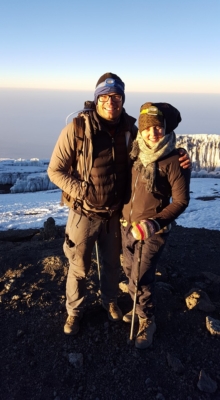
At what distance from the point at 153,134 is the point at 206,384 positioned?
274 centimetres

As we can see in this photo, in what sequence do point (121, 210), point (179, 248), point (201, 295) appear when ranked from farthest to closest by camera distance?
point (179, 248), point (201, 295), point (121, 210)

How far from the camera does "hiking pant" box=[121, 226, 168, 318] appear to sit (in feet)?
13.5

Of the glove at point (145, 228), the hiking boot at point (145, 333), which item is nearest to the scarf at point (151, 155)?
the glove at point (145, 228)

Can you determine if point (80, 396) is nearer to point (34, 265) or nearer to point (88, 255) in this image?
point (88, 255)

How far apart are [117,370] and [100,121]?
2.82 m

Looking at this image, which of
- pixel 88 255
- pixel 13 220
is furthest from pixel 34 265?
Answer: pixel 13 220

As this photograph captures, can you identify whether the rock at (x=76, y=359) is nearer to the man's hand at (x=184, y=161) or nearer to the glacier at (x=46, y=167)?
the man's hand at (x=184, y=161)

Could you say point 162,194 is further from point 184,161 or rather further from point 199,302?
point 199,302

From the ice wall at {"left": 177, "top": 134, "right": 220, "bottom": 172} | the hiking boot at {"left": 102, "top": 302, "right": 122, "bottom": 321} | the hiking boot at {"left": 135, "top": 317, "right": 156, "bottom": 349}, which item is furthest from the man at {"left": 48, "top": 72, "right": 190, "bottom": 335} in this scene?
the ice wall at {"left": 177, "top": 134, "right": 220, "bottom": 172}

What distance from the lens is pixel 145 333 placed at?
4375 mm

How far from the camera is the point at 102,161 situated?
4016mm

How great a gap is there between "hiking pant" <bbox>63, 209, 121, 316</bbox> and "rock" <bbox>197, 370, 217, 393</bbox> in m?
1.47

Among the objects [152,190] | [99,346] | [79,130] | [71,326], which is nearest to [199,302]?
[99,346]

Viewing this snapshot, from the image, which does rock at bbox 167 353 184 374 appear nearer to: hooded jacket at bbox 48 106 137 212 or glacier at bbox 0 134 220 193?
hooded jacket at bbox 48 106 137 212
